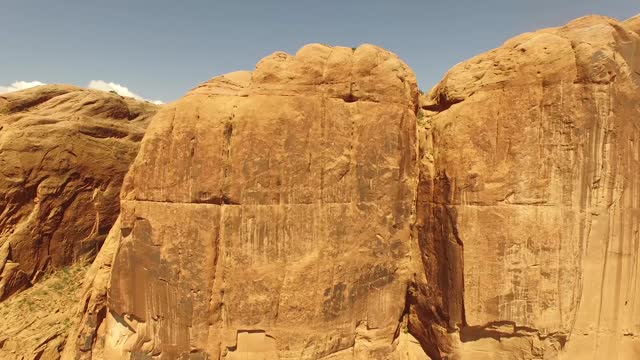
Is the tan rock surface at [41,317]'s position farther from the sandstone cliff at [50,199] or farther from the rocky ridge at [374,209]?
the rocky ridge at [374,209]

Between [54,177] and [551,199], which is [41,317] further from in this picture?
[551,199]

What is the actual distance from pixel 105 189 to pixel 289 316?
1248 cm

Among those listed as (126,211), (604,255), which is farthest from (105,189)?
(604,255)

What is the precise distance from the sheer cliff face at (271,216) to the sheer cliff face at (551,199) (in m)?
2.38

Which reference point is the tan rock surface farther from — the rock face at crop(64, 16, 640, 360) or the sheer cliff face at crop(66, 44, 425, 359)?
the rock face at crop(64, 16, 640, 360)

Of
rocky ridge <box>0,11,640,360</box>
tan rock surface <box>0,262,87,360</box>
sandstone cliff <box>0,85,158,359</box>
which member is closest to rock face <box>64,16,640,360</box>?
rocky ridge <box>0,11,640,360</box>

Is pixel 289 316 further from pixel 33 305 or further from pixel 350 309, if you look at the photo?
pixel 33 305

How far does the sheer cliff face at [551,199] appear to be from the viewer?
997 cm

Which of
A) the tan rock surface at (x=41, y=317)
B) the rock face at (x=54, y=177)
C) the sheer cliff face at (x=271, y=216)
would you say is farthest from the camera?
the rock face at (x=54, y=177)

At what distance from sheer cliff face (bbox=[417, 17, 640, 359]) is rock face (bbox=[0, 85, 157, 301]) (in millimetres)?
16314

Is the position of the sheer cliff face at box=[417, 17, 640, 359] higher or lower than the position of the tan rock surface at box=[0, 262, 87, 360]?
higher

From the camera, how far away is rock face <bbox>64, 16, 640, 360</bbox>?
10102 millimetres

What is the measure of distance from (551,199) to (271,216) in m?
8.22

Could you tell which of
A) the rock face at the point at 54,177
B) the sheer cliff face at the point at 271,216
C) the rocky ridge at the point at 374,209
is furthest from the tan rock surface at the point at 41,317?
the rocky ridge at the point at 374,209
